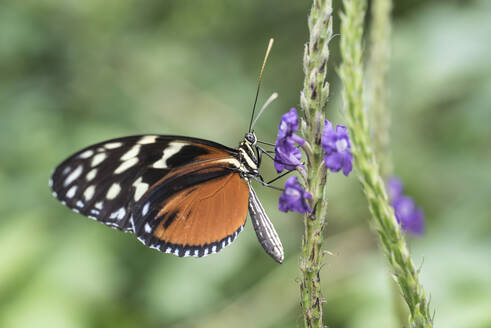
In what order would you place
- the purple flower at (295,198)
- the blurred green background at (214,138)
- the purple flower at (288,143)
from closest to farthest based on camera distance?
the purple flower at (295,198) < the purple flower at (288,143) < the blurred green background at (214,138)

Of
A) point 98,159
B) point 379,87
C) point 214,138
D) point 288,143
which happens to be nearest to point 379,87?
point 379,87

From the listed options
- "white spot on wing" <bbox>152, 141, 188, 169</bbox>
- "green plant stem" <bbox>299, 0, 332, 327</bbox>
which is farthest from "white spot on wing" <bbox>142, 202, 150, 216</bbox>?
"green plant stem" <bbox>299, 0, 332, 327</bbox>

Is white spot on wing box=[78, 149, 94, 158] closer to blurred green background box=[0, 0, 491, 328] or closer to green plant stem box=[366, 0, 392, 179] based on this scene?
blurred green background box=[0, 0, 491, 328]

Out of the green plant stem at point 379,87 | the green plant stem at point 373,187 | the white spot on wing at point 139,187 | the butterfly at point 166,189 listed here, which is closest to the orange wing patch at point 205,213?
the butterfly at point 166,189

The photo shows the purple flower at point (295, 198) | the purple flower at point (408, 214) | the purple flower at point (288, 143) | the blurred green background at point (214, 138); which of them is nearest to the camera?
the purple flower at point (295, 198)

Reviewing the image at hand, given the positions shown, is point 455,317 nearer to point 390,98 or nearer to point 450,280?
point 450,280

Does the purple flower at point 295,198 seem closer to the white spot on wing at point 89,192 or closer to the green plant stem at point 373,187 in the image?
the green plant stem at point 373,187

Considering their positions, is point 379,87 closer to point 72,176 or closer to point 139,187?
point 139,187

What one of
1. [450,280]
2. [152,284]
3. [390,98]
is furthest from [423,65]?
[152,284]
